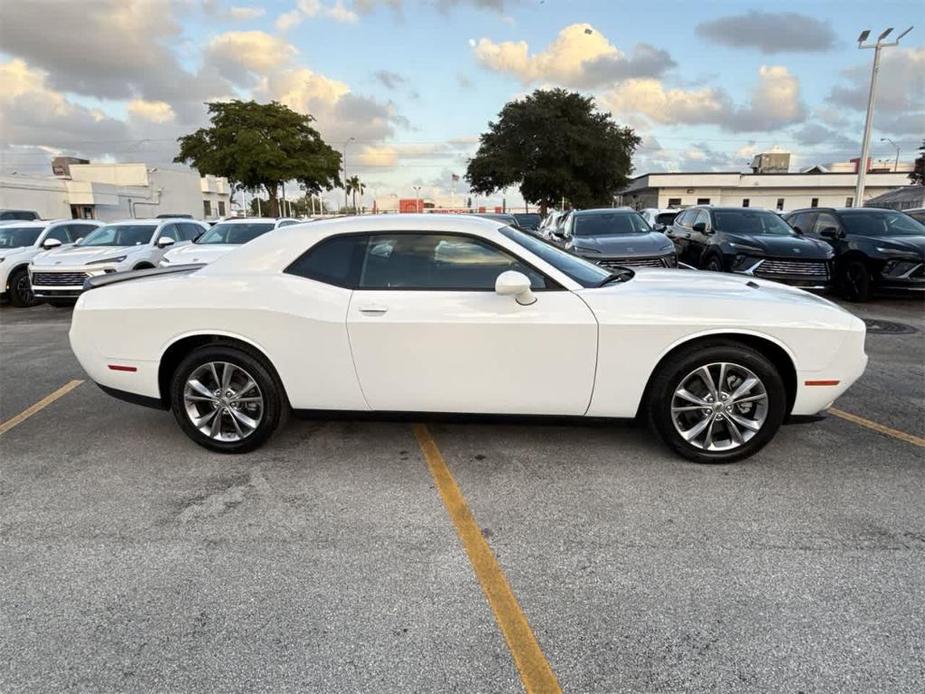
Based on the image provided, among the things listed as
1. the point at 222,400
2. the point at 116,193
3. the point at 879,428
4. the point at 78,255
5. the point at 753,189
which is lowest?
the point at 879,428

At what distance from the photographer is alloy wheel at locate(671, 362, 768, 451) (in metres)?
3.60

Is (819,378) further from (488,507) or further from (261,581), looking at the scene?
(261,581)

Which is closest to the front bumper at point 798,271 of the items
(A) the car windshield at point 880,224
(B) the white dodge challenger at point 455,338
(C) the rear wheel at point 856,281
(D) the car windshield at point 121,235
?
(C) the rear wheel at point 856,281

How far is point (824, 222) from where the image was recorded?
454 inches

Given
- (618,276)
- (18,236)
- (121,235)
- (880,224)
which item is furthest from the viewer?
(18,236)

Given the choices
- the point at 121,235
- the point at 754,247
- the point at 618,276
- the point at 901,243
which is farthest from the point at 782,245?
the point at 121,235

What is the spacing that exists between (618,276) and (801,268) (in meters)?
7.11

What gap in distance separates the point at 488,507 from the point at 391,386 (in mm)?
999

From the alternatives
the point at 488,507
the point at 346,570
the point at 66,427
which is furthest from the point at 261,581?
the point at 66,427

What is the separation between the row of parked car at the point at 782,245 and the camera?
966cm

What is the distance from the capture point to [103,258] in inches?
420

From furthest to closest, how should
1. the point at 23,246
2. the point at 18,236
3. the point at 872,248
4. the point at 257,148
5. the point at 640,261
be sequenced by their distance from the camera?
the point at 257,148
the point at 18,236
the point at 23,246
the point at 872,248
the point at 640,261

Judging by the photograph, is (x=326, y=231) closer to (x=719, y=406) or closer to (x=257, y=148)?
(x=719, y=406)

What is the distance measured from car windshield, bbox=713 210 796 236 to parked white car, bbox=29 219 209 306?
35.1 feet
